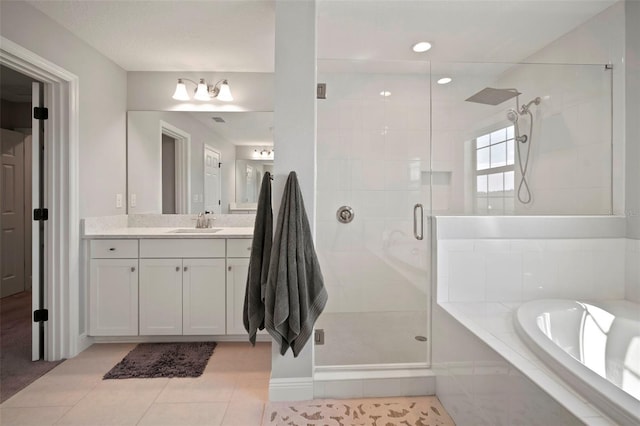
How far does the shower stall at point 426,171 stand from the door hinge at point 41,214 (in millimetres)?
1853

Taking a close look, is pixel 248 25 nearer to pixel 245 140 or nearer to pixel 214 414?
pixel 245 140

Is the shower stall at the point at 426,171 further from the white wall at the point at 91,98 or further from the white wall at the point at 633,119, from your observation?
the white wall at the point at 91,98

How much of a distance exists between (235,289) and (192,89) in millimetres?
1781

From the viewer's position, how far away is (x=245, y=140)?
287 centimetres

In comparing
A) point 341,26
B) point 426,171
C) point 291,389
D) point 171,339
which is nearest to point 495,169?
point 426,171

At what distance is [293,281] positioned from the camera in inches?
64.6

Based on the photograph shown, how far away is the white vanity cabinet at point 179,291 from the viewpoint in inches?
94.5

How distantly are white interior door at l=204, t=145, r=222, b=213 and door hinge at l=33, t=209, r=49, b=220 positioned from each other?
109cm

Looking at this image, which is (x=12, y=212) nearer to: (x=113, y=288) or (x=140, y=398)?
(x=113, y=288)

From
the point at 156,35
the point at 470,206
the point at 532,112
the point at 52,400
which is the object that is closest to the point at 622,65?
the point at 532,112

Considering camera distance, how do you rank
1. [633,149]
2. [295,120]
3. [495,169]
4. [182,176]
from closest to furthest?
[295,120]
[633,149]
[495,169]
[182,176]

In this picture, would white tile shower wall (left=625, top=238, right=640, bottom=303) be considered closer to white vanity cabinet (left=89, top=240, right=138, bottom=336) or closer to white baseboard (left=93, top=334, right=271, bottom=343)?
white baseboard (left=93, top=334, right=271, bottom=343)

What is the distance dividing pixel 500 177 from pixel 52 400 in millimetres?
2862

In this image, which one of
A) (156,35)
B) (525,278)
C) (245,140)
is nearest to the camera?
(525,278)
